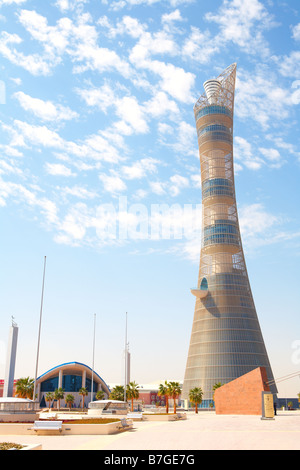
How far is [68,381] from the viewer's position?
12938 centimetres

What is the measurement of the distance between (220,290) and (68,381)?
49.8m

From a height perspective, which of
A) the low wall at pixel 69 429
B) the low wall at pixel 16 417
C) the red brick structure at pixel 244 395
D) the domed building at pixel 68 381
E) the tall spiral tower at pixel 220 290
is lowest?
the low wall at pixel 69 429

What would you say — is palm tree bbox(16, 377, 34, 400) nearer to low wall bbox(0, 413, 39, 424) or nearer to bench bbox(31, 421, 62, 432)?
low wall bbox(0, 413, 39, 424)

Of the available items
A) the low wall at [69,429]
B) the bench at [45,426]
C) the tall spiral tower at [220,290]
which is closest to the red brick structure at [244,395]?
the tall spiral tower at [220,290]

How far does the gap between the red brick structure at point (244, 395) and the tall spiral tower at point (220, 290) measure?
29432 millimetres

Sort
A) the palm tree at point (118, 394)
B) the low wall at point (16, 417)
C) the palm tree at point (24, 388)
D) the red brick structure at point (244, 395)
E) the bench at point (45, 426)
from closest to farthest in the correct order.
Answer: the bench at point (45, 426), the low wall at point (16, 417), the red brick structure at point (244, 395), the palm tree at point (24, 388), the palm tree at point (118, 394)

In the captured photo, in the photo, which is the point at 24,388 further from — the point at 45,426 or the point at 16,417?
the point at 45,426

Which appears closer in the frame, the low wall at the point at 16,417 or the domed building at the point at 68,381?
the low wall at the point at 16,417

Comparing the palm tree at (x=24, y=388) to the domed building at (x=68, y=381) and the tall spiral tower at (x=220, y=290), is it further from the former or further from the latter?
the tall spiral tower at (x=220, y=290)

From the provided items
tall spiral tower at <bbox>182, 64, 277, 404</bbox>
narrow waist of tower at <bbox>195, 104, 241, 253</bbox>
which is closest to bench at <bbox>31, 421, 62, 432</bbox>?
tall spiral tower at <bbox>182, 64, 277, 404</bbox>

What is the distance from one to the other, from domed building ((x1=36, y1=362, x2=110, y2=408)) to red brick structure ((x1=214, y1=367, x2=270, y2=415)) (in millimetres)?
52901

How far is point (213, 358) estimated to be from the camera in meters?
112

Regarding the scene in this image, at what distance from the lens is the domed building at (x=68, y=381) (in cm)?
12212

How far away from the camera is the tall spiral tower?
365 feet
